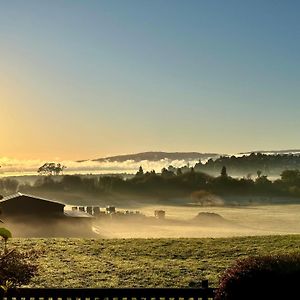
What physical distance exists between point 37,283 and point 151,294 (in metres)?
10.3

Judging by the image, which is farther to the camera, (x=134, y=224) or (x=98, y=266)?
(x=134, y=224)

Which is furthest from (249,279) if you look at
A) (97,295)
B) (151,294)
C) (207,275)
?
(207,275)

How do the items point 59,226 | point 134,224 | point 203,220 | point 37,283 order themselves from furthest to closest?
point 203,220
point 134,224
point 59,226
point 37,283

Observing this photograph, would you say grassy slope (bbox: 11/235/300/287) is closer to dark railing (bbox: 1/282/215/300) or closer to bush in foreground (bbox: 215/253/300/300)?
dark railing (bbox: 1/282/215/300)

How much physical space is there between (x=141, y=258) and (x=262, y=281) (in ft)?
52.1

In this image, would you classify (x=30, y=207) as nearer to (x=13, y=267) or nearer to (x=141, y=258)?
(x=141, y=258)

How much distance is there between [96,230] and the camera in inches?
2069

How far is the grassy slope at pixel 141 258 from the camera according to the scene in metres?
23.1

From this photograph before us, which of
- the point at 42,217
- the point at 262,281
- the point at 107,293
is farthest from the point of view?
the point at 42,217

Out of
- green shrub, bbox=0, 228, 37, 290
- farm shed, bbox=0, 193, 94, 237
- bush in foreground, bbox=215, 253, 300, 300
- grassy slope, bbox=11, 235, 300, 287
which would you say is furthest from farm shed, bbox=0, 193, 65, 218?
green shrub, bbox=0, 228, 37, 290

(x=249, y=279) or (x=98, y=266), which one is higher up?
(x=249, y=279)

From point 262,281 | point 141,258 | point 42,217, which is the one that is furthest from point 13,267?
point 42,217

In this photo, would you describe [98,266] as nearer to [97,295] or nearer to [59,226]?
[97,295]

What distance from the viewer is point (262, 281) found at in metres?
13.0
